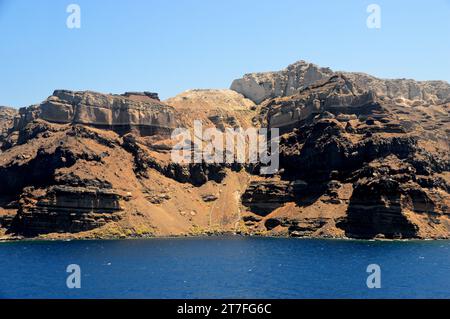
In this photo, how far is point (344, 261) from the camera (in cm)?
16412

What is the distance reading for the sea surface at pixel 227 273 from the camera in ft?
360

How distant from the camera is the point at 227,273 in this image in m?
138

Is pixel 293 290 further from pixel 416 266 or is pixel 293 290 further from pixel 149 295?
pixel 416 266

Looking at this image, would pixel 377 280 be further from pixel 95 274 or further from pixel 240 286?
pixel 95 274

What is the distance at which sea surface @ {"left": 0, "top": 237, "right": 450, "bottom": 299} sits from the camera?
109875mm

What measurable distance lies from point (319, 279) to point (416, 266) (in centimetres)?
3847

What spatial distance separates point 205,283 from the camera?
120750mm
